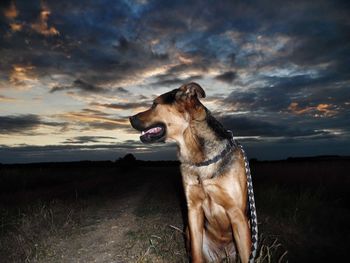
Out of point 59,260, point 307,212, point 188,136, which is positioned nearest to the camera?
point 188,136

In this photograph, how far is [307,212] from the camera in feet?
24.6

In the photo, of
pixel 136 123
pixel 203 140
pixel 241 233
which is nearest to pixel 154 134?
pixel 136 123

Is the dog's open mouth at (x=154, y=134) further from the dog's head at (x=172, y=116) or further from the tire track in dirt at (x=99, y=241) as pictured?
the tire track in dirt at (x=99, y=241)

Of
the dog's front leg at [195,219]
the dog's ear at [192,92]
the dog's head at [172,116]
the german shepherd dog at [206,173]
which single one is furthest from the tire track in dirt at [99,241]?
the dog's ear at [192,92]

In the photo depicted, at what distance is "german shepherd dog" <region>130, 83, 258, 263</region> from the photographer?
3.78 meters

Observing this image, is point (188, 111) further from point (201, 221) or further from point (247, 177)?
point (201, 221)

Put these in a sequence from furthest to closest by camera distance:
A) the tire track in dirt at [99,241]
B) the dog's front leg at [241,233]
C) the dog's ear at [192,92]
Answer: the tire track in dirt at [99,241] < the dog's ear at [192,92] < the dog's front leg at [241,233]

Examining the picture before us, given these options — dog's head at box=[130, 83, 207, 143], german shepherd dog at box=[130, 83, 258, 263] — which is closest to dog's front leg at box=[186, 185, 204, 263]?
german shepherd dog at box=[130, 83, 258, 263]

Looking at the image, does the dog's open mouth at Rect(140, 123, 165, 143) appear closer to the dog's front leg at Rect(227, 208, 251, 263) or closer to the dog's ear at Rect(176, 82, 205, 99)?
the dog's ear at Rect(176, 82, 205, 99)

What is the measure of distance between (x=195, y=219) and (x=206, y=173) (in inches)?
25.7

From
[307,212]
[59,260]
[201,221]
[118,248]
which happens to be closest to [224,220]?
[201,221]

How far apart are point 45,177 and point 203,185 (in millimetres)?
14943

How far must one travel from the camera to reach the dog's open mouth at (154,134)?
13.6ft

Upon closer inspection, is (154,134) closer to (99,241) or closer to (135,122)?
(135,122)
